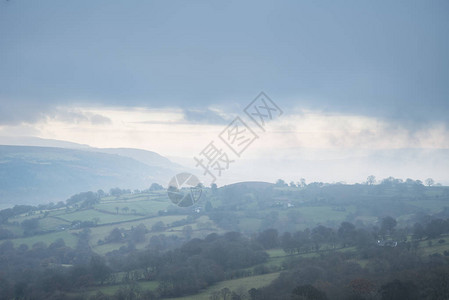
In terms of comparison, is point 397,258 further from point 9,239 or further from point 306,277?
point 9,239

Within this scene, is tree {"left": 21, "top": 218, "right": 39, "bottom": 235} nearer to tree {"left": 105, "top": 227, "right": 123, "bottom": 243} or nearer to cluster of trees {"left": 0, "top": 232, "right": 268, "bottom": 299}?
tree {"left": 105, "top": 227, "right": 123, "bottom": 243}

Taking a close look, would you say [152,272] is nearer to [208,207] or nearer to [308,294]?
[308,294]

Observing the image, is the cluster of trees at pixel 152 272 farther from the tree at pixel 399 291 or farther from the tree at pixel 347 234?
the tree at pixel 399 291

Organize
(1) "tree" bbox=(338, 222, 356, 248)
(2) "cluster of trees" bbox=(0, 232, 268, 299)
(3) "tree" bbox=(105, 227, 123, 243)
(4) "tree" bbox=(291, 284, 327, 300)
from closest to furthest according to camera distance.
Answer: (4) "tree" bbox=(291, 284, 327, 300) → (2) "cluster of trees" bbox=(0, 232, 268, 299) → (1) "tree" bbox=(338, 222, 356, 248) → (3) "tree" bbox=(105, 227, 123, 243)

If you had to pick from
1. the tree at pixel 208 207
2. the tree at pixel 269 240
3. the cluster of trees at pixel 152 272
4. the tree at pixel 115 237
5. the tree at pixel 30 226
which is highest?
the tree at pixel 208 207

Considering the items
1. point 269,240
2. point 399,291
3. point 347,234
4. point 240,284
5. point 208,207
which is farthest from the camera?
point 208,207

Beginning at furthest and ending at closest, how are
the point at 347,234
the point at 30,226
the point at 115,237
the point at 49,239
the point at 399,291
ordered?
the point at 30,226
the point at 49,239
the point at 115,237
the point at 347,234
the point at 399,291

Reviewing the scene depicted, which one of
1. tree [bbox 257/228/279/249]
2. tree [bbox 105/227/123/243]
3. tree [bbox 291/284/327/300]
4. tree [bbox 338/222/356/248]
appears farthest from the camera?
tree [bbox 105/227/123/243]

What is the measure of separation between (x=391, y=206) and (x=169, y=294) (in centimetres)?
6701

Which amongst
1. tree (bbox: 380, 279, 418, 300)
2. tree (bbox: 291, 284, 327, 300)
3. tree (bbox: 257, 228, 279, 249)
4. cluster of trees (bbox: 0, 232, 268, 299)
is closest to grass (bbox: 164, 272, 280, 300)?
cluster of trees (bbox: 0, 232, 268, 299)

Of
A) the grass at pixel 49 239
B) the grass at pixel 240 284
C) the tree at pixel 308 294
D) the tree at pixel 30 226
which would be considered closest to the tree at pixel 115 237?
the grass at pixel 49 239

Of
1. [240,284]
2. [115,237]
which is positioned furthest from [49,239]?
[240,284]

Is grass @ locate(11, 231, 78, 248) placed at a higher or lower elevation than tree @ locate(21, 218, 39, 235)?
lower

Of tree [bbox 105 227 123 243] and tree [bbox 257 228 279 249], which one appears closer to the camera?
tree [bbox 257 228 279 249]
